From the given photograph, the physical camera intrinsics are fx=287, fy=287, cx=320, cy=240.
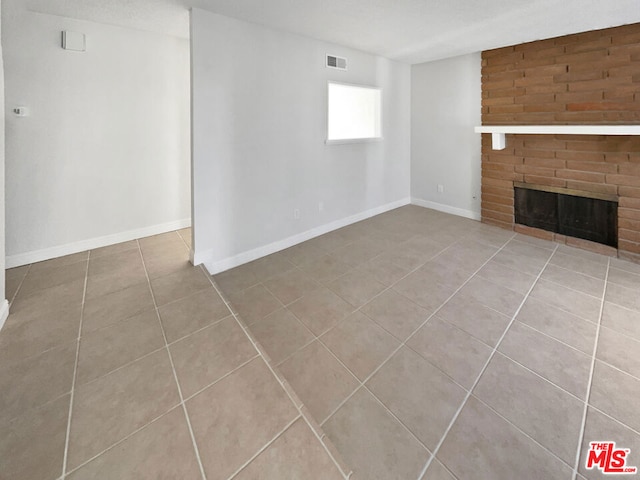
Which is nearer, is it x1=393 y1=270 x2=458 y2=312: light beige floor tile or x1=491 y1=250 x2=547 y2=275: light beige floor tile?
x1=393 y1=270 x2=458 y2=312: light beige floor tile

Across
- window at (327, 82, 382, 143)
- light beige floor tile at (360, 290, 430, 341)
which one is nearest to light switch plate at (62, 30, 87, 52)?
window at (327, 82, 382, 143)

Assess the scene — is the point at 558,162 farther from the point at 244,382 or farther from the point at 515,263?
the point at 244,382

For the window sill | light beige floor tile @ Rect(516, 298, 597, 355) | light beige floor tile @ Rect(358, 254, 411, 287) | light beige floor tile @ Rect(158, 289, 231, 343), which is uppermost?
the window sill

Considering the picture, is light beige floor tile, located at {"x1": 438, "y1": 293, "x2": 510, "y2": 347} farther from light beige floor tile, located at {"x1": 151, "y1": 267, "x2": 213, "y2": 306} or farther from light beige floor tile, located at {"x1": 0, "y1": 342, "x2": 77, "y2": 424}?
light beige floor tile, located at {"x1": 0, "y1": 342, "x2": 77, "y2": 424}

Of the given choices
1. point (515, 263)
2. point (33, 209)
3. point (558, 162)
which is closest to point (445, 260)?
point (515, 263)

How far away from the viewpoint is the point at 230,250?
306 centimetres

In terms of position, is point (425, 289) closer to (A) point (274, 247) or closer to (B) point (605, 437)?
(B) point (605, 437)

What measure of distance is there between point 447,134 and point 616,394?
12.9ft

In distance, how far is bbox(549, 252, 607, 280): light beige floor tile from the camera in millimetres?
2825

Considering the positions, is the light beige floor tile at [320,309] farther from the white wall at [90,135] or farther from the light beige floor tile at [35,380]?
the white wall at [90,135]

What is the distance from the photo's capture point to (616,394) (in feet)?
5.03

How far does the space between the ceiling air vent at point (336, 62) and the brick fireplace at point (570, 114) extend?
194cm

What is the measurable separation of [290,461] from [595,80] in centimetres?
446

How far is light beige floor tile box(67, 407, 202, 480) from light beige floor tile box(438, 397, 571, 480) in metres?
1.07
